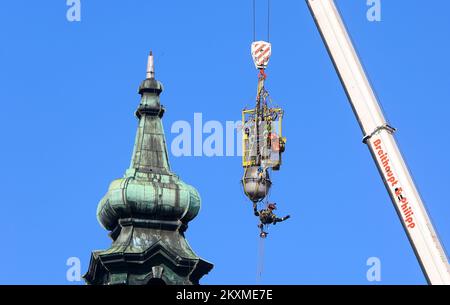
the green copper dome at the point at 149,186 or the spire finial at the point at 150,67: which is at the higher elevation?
the spire finial at the point at 150,67

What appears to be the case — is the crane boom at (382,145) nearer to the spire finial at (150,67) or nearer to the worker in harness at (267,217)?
the worker in harness at (267,217)

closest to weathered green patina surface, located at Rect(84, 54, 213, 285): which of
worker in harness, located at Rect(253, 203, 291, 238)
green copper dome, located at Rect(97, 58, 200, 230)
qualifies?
green copper dome, located at Rect(97, 58, 200, 230)

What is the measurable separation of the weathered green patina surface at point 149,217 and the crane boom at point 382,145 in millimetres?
34563

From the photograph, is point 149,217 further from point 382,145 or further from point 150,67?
point 382,145

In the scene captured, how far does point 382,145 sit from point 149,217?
41.5m

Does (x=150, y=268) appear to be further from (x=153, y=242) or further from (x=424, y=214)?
(x=424, y=214)

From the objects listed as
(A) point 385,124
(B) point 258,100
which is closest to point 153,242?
(B) point 258,100

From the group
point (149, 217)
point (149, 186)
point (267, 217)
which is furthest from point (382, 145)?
point (149, 186)

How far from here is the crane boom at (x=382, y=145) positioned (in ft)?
340

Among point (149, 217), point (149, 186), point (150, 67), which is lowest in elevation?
→ point (149, 217)

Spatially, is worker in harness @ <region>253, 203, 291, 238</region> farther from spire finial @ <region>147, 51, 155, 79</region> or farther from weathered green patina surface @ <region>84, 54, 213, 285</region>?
spire finial @ <region>147, 51, 155, 79</region>

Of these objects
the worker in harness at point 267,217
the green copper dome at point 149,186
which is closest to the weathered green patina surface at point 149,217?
the green copper dome at point 149,186

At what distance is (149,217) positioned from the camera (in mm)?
146500
